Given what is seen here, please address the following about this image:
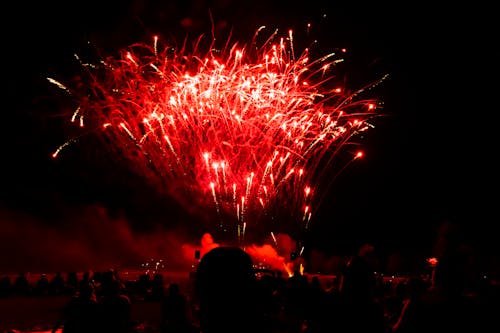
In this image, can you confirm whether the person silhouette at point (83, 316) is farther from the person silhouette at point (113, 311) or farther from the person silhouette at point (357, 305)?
the person silhouette at point (357, 305)

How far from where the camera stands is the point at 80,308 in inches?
186

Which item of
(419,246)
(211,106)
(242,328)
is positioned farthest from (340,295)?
(419,246)

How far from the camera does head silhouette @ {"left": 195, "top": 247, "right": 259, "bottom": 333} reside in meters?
1.72

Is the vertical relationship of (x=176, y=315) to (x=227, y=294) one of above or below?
below

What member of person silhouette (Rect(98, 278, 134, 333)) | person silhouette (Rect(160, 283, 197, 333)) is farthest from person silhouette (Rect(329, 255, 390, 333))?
person silhouette (Rect(98, 278, 134, 333))

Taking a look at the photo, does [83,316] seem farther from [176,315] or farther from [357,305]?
[357,305]

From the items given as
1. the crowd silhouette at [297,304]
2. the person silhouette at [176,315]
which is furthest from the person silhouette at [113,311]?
the person silhouette at [176,315]

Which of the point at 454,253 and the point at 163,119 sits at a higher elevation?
the point at 163,119

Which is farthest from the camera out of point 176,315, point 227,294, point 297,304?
point 297,304

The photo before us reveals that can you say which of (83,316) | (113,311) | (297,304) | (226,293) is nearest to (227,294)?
(226,293)

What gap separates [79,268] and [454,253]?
20667 millimetres

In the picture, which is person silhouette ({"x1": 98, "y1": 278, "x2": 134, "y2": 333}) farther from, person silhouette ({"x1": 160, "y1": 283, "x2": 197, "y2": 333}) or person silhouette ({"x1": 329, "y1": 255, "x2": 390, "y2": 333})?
person silhouette ({"x1": 329, "y1": 255, "x2": 390, "y2": 333})

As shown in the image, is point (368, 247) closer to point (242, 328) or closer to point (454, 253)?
point (454, 253)

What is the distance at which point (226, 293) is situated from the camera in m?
1.73
